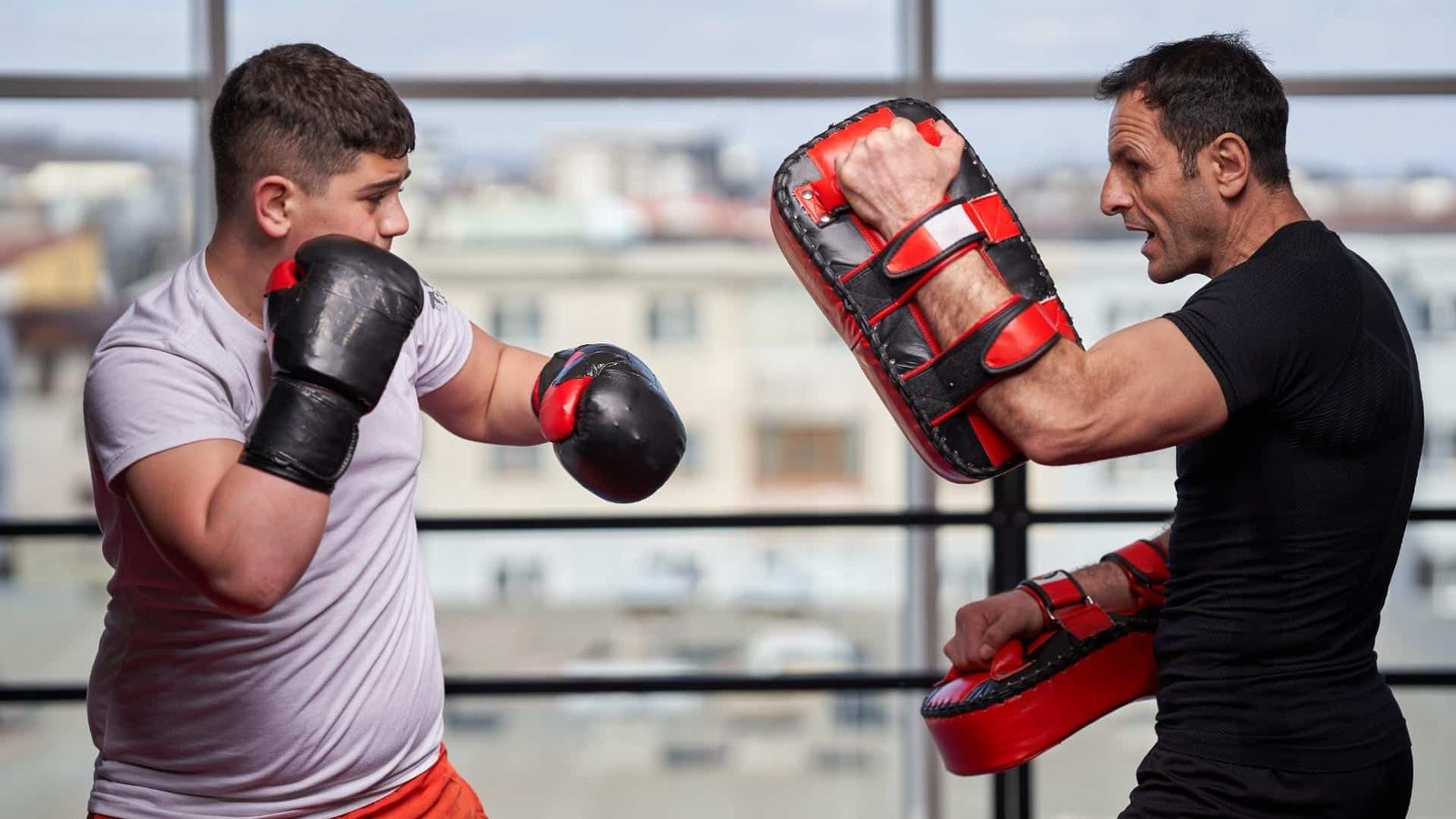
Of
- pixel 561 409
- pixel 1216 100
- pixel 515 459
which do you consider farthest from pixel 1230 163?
pixel 515 459

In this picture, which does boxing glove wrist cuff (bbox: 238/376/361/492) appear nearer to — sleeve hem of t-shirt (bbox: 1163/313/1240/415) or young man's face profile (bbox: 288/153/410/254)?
young man's face profile (bbox: 288/153/410/254)

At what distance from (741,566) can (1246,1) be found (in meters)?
1.86

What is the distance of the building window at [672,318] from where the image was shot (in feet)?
12.5

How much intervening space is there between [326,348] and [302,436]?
0.28 feet

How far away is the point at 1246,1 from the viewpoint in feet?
9.56

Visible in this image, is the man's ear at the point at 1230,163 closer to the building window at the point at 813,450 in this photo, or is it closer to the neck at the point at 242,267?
the neck at the point at 242,267

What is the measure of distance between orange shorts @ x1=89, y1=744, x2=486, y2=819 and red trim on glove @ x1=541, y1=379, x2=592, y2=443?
16.3 inches

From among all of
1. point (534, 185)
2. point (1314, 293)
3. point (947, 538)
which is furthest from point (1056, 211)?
point (1314, 293)

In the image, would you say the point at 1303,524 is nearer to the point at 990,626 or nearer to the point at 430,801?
the point at 990,626

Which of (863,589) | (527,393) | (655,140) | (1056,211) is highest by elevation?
(655,140)

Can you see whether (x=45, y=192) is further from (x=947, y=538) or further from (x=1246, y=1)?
(x=1246, y=1)

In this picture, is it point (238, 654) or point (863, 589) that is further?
point (863, 589)

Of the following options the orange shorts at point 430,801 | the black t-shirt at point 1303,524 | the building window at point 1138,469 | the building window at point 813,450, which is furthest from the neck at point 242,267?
the building window at point 813,450

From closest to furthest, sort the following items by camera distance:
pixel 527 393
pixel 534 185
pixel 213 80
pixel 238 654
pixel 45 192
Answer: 1. pixel 238 654
2. pixel 527 393
3. pixel 213 80
4. pixel 45 192
5. pixel 534 185
